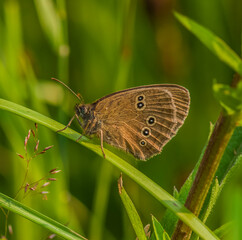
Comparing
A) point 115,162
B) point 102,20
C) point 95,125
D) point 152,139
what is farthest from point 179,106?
point 102,20

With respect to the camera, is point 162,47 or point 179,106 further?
point 162,47

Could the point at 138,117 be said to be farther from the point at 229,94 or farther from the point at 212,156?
the point at 229,94

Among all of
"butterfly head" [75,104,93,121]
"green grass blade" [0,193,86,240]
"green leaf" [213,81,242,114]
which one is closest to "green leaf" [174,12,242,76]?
"green leaf" [213,81,242,114]

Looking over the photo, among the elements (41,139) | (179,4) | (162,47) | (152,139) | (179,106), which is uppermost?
(179,4)

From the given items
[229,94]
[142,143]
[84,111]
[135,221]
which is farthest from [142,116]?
[229,94]

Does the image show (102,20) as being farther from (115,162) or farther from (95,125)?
(115,162)

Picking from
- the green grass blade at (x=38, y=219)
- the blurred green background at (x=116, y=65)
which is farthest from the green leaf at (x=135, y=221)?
the blurred green background at (x=116, y=65)
